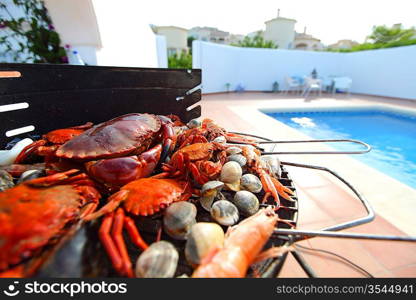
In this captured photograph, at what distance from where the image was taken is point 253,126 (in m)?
4.15

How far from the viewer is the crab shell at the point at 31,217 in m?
0.53

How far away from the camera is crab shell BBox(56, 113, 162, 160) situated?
894 millimetres

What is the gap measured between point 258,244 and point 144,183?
0.50 metres

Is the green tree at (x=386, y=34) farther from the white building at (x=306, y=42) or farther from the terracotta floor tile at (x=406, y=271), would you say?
the white building at (x=306, y=42)

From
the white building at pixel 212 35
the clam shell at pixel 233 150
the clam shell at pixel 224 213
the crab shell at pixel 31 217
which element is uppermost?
the white building at pixel 212 35

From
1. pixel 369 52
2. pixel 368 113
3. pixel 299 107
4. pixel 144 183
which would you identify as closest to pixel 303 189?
pixel 144 183

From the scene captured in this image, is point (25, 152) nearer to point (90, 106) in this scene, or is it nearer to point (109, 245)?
point (90, 106)

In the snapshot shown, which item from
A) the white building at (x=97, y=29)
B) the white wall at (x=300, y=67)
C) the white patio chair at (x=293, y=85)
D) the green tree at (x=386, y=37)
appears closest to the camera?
the white building at (x=97, y=29)

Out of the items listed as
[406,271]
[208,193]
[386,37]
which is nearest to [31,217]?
[208,193]

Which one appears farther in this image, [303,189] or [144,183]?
[303,189]

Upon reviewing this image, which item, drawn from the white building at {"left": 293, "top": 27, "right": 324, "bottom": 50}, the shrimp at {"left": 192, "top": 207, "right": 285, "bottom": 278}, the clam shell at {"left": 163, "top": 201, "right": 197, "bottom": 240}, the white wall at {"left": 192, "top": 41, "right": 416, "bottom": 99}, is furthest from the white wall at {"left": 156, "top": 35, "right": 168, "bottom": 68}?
the white building at {"left": 293, "top": 27, "right": 324, "bottom": 50}

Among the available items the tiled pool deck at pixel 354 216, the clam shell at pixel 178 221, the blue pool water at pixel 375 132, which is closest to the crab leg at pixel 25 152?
the clam shell at pixel 178 221

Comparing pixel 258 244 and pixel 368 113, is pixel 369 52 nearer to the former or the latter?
pixel 368 113

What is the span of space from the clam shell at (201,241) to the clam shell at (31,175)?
812 mm
